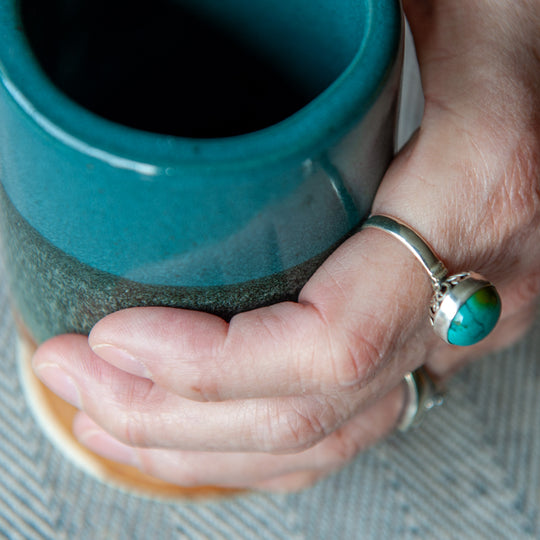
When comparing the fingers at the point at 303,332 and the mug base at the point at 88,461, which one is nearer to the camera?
the fingers at the point at 303,332

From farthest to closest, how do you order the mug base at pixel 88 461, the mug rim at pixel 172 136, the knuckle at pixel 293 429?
the mug base at pixel 88 461, the knuckle at pixel 293 429, the mug rim at pixel 172 136

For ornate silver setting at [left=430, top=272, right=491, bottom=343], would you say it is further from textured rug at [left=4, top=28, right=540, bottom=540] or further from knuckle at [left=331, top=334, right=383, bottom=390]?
textured rug at [left=4, top=28, right=540, bottom=540]

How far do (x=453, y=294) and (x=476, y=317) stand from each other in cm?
1

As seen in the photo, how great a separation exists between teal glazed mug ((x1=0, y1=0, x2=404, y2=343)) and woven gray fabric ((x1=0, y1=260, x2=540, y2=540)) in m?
0.14

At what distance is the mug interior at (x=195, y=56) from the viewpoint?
293mm

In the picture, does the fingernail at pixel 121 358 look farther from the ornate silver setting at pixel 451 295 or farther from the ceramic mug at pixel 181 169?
the ornate silver setting at pixel 451 295

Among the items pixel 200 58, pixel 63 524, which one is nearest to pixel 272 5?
pixel 200 58

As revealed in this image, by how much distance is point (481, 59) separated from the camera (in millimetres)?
319

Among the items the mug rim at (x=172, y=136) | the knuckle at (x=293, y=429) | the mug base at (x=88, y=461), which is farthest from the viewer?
the mug base at (x=88, y=461)

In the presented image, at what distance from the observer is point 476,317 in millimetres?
282

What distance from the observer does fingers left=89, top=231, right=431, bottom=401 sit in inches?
10.8

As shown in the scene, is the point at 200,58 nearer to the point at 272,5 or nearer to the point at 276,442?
the point at 272,5

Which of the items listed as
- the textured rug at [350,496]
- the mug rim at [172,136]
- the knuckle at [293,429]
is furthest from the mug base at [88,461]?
the mug rim at [172,136]

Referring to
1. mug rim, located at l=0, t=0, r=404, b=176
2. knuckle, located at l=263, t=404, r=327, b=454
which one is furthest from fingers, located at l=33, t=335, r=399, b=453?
mug rim, located at l=0, t=0, r=404, b=176
